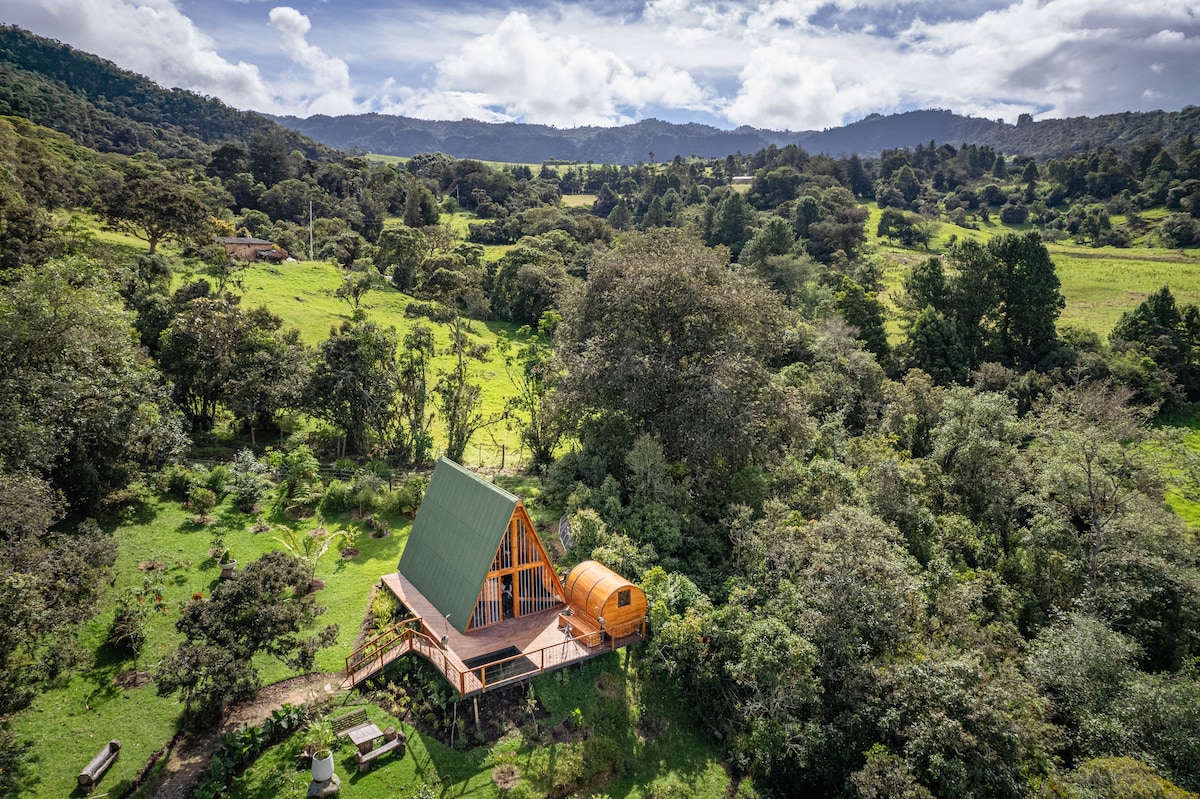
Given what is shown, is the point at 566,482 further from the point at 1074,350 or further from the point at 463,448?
the point at 1074,350

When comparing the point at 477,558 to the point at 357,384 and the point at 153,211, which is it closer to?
the point at 357,384

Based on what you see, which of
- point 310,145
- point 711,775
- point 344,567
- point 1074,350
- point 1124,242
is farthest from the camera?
point 310,145

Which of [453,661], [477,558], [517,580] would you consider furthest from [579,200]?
[453,661]

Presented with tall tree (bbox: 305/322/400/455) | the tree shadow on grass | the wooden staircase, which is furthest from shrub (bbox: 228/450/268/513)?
the wooden staircase

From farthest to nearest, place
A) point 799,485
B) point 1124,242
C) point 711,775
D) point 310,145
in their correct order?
point 310,145, point 1124,242, point 799,485, point 711,775

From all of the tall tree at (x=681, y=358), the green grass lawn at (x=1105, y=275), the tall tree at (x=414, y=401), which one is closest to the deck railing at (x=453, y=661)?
the tall tree at (x=681, y=358)

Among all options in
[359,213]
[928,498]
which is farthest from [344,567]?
[359,213]
